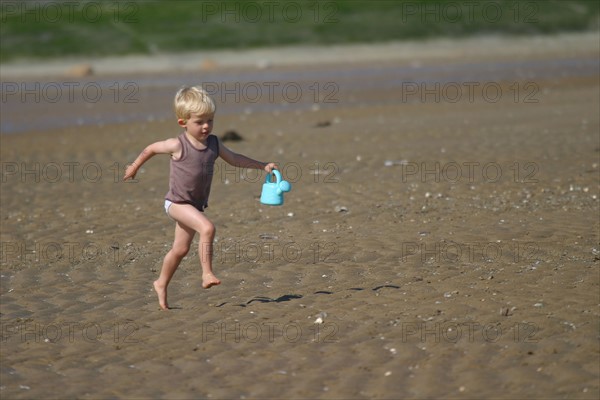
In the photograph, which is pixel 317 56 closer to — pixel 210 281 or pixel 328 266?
pixel 328 266

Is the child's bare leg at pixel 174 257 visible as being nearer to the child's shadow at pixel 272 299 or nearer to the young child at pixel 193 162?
the young child at pixel 193 162

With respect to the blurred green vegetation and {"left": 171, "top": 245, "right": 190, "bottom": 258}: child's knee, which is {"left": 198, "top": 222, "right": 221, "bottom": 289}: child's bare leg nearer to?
{"left": 171, "top": 245, "right": 190, "bottom": 258}: child's knee

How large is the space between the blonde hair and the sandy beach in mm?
1398

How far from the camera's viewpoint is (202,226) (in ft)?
23.1

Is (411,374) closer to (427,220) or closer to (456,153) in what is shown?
(427,220)

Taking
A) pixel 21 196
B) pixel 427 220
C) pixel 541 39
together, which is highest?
pixel 427 220

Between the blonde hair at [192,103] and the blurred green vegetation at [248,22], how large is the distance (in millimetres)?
32714

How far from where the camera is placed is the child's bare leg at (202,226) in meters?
7.05

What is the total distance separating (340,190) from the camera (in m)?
12.0

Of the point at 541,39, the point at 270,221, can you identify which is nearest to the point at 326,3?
the point at 541,39

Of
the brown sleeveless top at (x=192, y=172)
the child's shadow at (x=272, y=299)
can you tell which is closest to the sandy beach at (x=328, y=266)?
the child's shadow at (x=272, y=299)

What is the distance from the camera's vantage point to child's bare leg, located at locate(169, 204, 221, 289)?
7.05m

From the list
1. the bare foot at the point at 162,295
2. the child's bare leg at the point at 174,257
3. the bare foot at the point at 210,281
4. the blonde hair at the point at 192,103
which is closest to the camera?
the blonde hair at the point at 192,103

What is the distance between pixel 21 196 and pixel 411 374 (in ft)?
27.3
